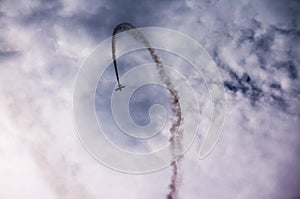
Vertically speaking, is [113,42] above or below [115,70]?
above

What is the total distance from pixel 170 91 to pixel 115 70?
19.7m

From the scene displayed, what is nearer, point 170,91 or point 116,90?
point 116,90

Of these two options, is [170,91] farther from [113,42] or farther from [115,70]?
[113,42]

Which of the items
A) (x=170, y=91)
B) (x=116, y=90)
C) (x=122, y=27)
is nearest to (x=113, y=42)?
(x=122, y=27)

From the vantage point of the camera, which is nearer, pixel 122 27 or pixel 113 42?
pixel 122 27

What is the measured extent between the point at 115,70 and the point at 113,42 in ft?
38.3

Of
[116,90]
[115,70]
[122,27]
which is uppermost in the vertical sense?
[122,27]

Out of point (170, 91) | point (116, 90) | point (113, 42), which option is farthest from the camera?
point (113, 42)

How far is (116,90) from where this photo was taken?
78.0m

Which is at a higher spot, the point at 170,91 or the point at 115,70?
the point at 115,70

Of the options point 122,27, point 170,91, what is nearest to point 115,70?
point 122,27

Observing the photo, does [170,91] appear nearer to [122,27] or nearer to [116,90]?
[116,90]

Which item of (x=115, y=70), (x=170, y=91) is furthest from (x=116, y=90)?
(x=170, y=91)

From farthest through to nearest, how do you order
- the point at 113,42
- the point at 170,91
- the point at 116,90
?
the point at 113,42 < the point at 170,91 < the point at 116,90
